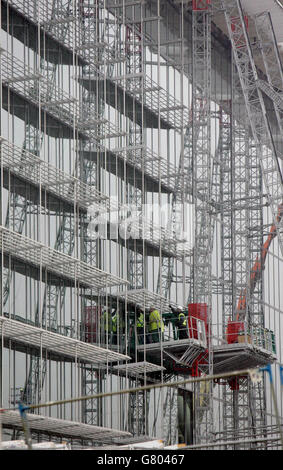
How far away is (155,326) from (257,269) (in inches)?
731

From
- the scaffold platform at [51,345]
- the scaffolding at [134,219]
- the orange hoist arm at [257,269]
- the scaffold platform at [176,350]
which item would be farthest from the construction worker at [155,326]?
the orange hoist arm at [257,269]

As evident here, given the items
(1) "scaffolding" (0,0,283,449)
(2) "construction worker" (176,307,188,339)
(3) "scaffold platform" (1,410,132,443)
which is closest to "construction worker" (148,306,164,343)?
(1) "scaffolding" (0,0,283,449)

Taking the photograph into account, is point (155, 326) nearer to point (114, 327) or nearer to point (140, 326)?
point (140, 326)

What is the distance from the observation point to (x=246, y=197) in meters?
69.2

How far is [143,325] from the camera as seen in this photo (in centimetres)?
5525

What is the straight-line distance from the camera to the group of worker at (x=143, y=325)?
5194 cm

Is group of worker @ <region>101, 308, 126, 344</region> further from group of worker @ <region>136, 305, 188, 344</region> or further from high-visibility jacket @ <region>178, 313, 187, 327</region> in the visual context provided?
high-visibility jacket @ <region>178, 313, 187, 327</region>

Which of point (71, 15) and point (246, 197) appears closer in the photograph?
point (71, 15)

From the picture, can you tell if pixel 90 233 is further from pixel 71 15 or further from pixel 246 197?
pixel 246 197

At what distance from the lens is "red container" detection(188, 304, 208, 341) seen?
57125 millimetres

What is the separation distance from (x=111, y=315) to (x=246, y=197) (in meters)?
19.4
